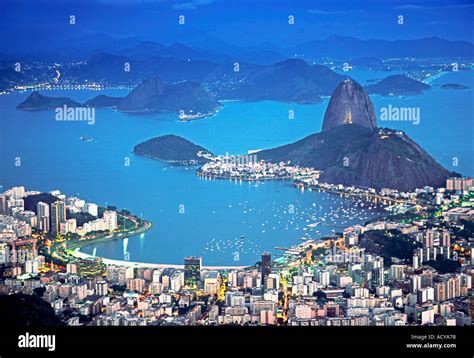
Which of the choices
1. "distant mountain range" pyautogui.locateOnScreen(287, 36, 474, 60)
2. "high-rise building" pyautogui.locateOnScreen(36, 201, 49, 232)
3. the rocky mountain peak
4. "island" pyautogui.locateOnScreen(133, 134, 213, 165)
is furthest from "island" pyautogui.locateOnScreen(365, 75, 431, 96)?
"high-rise building" pyautogui.locateOnScreen(36, 201, 49, 232)

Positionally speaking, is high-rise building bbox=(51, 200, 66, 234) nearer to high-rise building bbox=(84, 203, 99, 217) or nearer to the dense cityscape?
the dense cityscape

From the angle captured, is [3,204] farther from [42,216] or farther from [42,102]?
[42,102]

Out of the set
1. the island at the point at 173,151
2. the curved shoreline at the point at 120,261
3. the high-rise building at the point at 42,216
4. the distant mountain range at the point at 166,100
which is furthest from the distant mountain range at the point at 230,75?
the curved shoreline at the point at 120,261

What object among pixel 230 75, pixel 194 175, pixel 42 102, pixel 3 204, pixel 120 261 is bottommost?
pixel 120 261

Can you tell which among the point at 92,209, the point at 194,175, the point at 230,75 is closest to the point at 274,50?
the point at 230,75

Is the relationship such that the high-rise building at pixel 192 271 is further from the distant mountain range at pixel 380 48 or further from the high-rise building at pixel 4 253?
the distant mountain range at pixel 380 48

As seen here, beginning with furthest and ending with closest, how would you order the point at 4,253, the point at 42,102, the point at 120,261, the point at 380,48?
1. the point at 42,102
2. the point at 380,48
3. the point at 120,261
4. the point at 4,253
